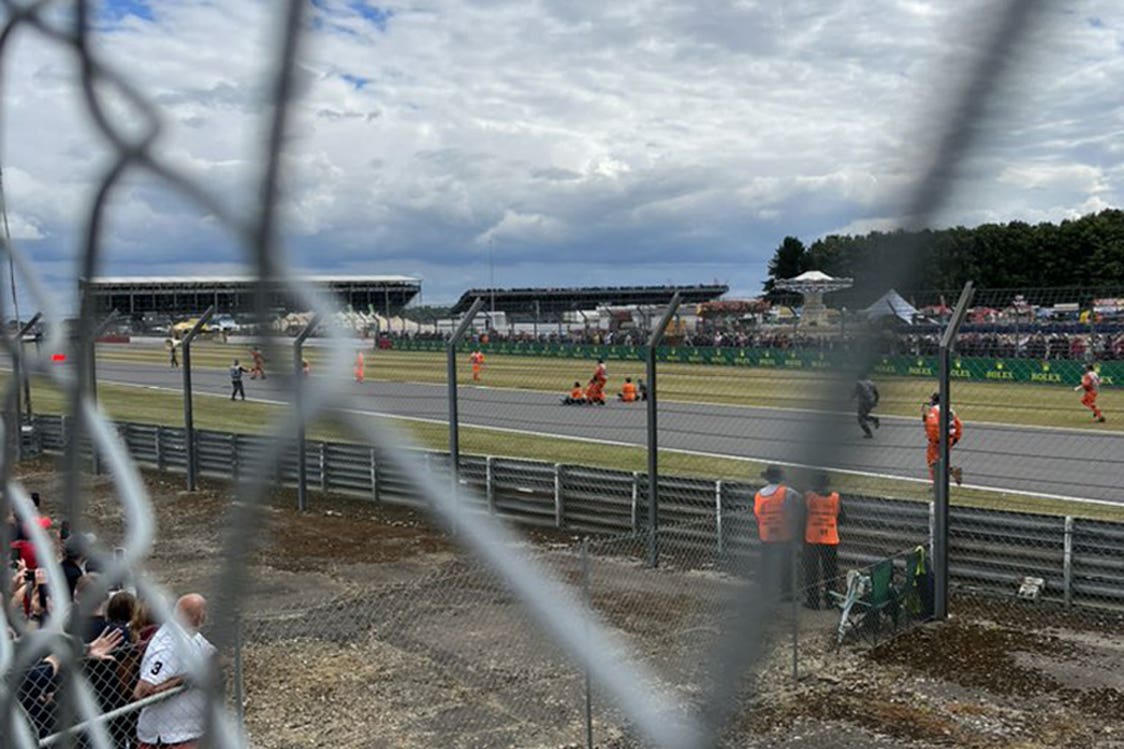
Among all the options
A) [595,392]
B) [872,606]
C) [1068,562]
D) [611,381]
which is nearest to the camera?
[872,606]

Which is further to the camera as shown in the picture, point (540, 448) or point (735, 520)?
point (540, 448)

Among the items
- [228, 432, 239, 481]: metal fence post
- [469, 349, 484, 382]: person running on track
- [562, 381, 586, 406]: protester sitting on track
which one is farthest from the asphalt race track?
[228, 432, 239, 481]: metal fence post

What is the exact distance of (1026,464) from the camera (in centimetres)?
1248

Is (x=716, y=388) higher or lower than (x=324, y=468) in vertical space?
higher

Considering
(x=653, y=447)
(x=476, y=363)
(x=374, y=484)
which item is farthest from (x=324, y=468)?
(x=653, y=447)

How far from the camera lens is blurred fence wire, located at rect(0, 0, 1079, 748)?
2.34 feet

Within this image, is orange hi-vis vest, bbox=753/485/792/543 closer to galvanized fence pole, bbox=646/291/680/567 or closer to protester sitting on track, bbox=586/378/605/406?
galvanized fence pole, bbox=646/291/680/567

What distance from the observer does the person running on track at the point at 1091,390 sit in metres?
9.87

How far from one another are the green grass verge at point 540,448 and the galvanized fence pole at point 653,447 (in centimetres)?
88

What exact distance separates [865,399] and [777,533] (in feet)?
1.63

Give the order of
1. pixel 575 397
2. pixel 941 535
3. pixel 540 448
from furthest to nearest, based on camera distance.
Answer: pixel 540 448 < pixel 575 397 < pixel 941 535

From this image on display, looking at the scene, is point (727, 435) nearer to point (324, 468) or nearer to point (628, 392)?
point (324, 468)

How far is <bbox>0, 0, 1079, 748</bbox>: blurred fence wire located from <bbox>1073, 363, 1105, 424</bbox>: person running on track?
8.29ft

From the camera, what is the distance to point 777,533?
1.15 meters
